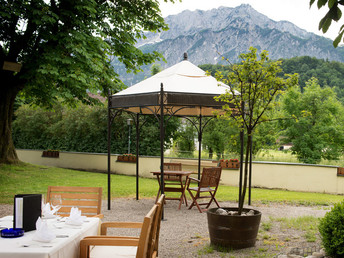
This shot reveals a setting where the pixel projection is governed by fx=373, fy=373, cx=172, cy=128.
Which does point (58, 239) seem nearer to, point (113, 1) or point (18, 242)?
point (18, 242)

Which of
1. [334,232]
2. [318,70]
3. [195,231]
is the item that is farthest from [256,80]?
[318,70]

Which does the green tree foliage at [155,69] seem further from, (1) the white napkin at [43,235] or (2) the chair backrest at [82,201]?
(1) the white napkin at [43,235]

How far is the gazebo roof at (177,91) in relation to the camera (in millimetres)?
7664

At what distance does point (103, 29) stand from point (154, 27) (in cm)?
224

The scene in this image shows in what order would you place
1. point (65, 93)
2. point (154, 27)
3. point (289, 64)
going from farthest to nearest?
point (289, 64), point (154, 27), point (65, 93)

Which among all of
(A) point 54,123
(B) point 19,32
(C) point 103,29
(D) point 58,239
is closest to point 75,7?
(C) point 103,29

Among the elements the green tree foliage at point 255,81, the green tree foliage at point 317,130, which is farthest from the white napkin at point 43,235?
the green tree foliage at point 317,130

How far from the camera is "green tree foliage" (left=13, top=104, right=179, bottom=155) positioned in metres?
19.4

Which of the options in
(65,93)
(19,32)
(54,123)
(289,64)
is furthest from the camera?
(289,64)

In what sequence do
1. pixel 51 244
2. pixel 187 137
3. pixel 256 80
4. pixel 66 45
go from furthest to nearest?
1. pixel 187 137
2. pixel 66 45
3. pixel 256 80
4. pixel 51 244

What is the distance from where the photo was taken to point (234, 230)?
5414 mm

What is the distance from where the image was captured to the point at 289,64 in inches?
1674

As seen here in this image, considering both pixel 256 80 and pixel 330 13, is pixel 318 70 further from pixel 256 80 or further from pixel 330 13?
pixel 330 13

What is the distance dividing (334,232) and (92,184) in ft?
35.7
